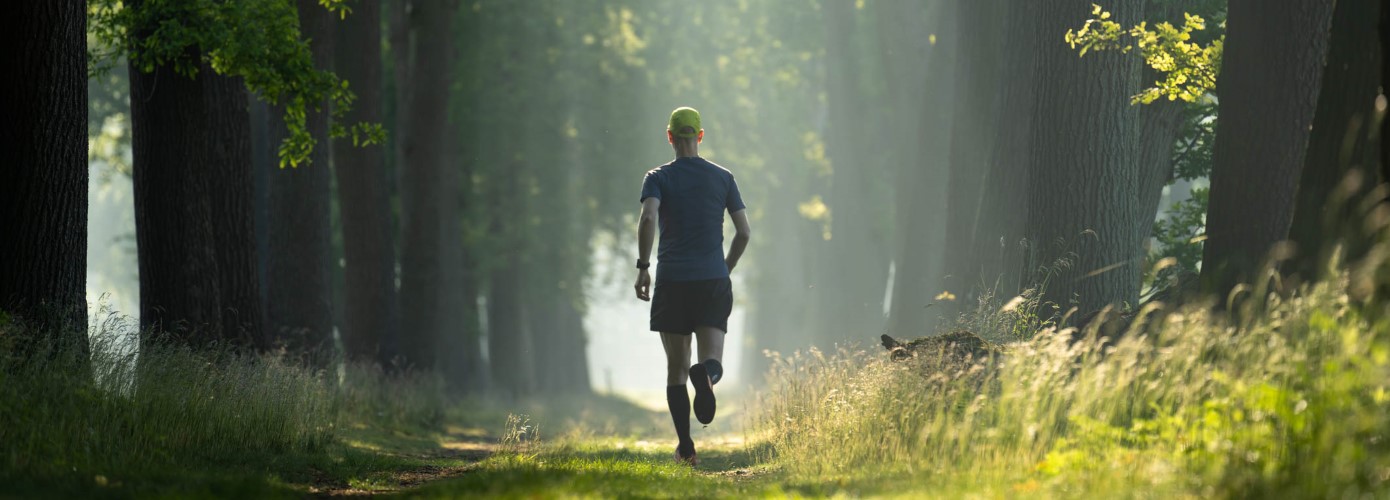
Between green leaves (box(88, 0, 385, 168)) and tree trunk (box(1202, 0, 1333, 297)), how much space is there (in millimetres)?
7710

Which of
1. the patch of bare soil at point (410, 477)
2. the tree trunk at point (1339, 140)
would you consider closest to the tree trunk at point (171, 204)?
the patch of bare soil at point (410, 477)

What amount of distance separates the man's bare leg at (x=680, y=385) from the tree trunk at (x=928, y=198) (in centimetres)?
1265

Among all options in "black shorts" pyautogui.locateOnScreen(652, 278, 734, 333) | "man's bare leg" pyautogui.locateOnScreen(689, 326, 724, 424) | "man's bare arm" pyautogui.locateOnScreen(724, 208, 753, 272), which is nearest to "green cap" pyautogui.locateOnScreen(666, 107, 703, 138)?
"man's bare arm" pyautogui.locateOnScreen(724, 208, 753, 272)

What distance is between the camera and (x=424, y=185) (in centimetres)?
2491

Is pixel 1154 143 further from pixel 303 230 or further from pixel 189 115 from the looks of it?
pixel 303 230

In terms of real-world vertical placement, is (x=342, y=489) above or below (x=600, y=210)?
below

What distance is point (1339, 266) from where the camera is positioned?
7.68 meters

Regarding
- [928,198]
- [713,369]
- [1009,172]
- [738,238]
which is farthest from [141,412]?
[928,198]

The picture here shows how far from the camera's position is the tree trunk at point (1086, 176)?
12.2 m

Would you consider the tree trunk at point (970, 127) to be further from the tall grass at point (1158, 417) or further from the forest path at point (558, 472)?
the tall grass at point (1158, 417)

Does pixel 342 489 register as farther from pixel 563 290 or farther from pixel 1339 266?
pixel 563 290

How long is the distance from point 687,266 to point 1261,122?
4.29 metres

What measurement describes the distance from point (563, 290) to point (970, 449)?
103 ft

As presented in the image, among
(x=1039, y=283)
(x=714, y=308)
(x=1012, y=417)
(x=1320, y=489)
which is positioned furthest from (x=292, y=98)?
(x=1320, y=489)
